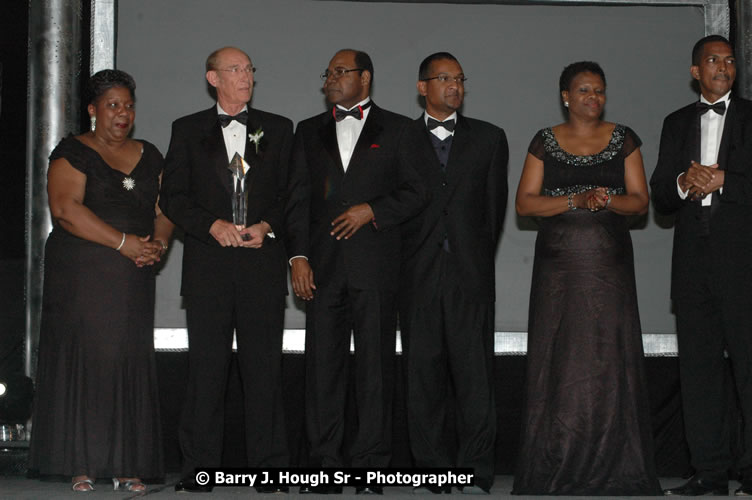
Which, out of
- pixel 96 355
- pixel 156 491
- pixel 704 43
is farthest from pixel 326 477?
pixel 704 43

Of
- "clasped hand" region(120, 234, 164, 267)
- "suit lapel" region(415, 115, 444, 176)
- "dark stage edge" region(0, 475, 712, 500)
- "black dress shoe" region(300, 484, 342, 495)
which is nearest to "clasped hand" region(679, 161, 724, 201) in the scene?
"suit lapel" region(415, 115, 444, 176)

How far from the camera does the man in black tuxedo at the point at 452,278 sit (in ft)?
14.4

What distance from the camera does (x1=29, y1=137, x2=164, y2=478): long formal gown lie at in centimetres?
433

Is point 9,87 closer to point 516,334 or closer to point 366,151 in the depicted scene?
point 366,151

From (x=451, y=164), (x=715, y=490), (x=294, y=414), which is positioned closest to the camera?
(x=715, y=490)

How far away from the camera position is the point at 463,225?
4.47 meters

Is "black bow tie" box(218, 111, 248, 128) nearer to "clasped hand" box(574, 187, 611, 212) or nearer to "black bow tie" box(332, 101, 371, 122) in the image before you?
"black bow tie" box(332, 101, 371, 122)

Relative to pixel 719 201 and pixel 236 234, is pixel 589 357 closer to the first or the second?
pixel 719 201

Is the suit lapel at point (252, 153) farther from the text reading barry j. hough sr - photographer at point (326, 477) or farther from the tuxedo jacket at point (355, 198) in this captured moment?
the text reading barry j. hough sr - photographer at point (326, 477)

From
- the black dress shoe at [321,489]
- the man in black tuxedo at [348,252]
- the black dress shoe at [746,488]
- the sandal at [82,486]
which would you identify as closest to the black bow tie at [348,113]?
the man in black tuxedo at [348,252]

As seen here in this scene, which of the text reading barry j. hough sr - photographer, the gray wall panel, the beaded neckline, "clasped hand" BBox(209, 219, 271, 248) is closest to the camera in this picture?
the text reading barry j. hough sr - photographer

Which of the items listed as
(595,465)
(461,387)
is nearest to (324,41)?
(461,387)

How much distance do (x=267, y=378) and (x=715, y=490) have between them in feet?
6.43

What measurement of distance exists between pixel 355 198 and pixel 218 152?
638 mm
